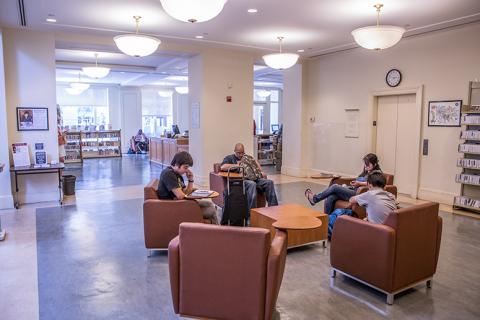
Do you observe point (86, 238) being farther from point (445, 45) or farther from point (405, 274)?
point (445, 45)

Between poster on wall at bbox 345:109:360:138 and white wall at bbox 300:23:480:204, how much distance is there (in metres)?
0.11

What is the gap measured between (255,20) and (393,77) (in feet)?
10.4

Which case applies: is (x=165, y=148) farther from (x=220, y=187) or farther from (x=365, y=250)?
(x=365, y=250)

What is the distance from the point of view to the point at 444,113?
651cm

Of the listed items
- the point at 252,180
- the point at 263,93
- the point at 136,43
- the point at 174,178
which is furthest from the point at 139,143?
the point at 174,178

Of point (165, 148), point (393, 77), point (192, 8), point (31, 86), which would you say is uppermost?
point (192, 8)

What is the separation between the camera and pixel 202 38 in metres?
7.17

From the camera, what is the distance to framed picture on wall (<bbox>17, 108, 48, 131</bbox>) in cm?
640

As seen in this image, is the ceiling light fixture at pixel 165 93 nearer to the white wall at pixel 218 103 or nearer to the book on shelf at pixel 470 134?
the white wall at pixel 218 103

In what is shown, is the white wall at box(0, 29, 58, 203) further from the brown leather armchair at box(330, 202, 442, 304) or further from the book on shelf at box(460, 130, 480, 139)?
the book on shelf at box(460, 130, 480, 139)

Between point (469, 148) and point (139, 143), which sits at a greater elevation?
point (469, 148)

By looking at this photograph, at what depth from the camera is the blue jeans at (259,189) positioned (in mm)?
5207

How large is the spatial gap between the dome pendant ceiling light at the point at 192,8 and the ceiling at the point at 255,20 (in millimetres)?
1572

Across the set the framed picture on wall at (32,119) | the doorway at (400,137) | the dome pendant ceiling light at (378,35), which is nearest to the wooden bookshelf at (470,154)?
the doorway at (400,137)
